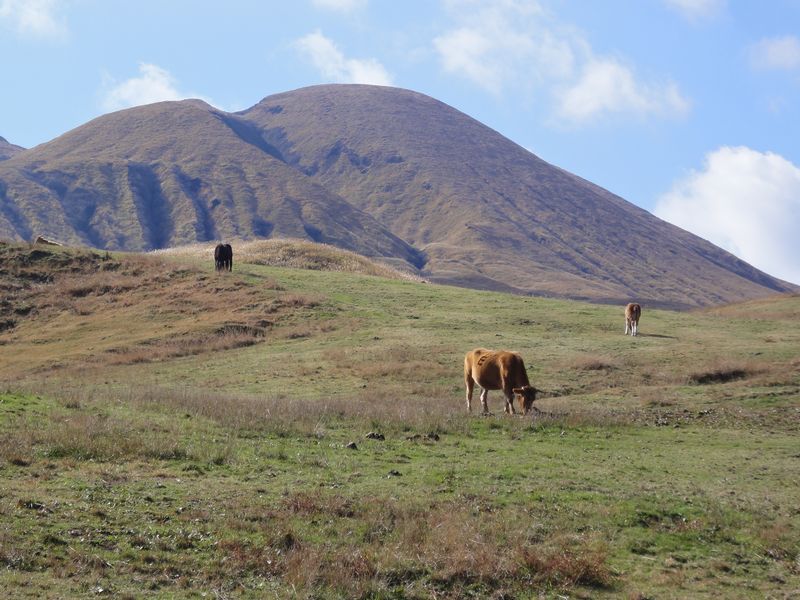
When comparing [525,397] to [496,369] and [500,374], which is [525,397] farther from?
[496,369]

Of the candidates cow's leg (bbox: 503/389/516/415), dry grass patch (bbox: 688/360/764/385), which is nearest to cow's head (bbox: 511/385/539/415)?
cow's leg (bbox: 503/389/516/415)

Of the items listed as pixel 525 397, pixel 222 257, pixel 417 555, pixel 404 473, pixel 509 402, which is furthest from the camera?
pixel 222 257

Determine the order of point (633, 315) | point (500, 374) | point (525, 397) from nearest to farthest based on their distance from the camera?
1. point (525, 397)
2. point (500, 374)
3. point (633, 315)

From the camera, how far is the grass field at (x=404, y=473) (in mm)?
10602

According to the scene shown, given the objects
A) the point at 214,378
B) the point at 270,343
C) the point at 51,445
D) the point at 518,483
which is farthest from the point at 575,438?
the point at 270,343

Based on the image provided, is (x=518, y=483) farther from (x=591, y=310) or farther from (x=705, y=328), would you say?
(x=591, y=310)

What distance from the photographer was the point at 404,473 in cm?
1563

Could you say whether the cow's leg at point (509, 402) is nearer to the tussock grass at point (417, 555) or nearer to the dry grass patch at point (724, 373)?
the dry grass patch at point (724, 373)

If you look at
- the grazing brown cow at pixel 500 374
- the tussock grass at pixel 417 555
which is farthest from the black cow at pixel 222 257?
the tussock grass at pixel 417 555

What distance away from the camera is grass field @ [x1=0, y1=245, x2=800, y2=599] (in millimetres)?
10602

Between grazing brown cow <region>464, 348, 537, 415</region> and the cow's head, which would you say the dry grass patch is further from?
the cow's head

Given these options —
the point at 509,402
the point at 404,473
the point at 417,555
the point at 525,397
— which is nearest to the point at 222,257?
the point at 509,402

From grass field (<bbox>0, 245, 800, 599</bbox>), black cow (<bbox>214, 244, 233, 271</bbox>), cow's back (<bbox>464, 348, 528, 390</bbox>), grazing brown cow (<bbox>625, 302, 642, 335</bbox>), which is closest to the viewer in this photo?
grass field (<bbox>0, 245, 800, 599</bbox>)

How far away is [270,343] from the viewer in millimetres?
40438
